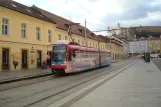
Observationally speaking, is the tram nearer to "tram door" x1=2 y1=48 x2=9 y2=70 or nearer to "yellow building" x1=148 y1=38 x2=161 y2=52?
"tram door" x1=2 y1=48 x2=9 y2=70

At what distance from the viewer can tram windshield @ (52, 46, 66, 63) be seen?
26469 mm

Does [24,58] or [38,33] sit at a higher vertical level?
[38,33]

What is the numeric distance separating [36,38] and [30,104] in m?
27.1

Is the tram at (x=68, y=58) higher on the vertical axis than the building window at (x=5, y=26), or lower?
lower

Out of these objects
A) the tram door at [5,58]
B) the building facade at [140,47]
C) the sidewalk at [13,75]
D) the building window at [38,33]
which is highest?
the building facade at [140,47]

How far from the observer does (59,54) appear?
2669 cm

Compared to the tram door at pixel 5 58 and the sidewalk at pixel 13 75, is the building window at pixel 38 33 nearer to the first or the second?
the tram door at pixel 5 58

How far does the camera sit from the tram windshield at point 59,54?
2647 cm

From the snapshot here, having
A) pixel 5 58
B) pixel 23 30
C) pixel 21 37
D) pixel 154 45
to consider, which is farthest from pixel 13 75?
pixel 154 45

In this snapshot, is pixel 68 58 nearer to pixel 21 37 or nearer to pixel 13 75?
pixel 13 75

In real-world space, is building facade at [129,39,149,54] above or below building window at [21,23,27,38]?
above

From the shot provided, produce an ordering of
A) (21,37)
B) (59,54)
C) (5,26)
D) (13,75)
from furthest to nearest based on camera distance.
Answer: (21,37) < (5,26) < (59,54) < (13,75)

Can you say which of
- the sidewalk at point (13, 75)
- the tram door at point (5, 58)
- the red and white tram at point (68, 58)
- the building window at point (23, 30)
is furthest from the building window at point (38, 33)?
the sidewalk at point (13, 75)

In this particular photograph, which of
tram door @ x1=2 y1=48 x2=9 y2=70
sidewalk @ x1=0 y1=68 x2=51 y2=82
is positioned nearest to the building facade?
tram door @ x1=2 y1=48 x2=9 y2=70
